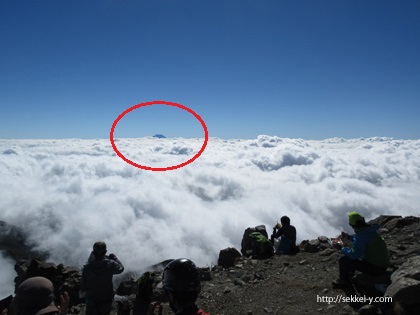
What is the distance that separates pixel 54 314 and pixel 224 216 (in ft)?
543

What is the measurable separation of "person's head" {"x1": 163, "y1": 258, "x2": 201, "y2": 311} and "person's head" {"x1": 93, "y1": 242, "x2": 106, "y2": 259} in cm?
385

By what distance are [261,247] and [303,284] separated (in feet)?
12.9

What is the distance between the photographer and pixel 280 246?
12.4 m

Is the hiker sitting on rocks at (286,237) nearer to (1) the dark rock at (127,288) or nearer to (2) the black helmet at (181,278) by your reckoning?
(1) the dark rock at (127,288)

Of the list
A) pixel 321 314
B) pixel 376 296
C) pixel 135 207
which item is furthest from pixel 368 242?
pixel 135 207

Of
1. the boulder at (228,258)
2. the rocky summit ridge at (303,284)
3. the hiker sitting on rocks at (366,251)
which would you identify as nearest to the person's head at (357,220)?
the hiker sitting on rocks at (366,251)

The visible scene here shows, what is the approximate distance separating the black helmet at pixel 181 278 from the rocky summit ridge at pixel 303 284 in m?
3.96

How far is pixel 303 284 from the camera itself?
8.19m

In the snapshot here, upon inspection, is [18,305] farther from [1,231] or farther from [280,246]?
[1,231]

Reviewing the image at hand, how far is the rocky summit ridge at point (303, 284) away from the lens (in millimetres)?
5797

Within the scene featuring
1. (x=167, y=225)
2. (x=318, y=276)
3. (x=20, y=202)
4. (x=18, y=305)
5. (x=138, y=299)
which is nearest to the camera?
(x=18, y=305)

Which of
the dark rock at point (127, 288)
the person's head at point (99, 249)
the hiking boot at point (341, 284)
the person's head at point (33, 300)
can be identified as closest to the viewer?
the person's head at point (33, 300)

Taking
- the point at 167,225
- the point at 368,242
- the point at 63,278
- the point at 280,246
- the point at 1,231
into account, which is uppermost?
the point at 368,242

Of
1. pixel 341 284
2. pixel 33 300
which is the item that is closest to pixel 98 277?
pixel 33 300
